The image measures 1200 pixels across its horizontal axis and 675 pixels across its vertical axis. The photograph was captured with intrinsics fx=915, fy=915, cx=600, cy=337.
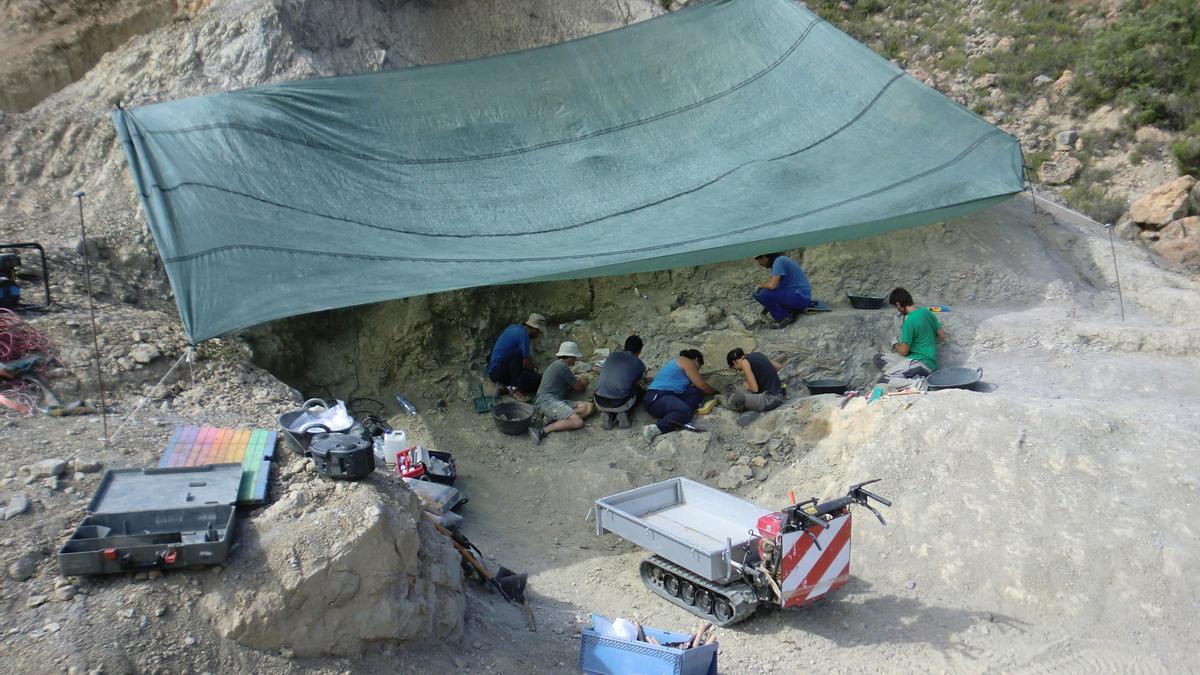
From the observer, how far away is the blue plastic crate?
14.7ft

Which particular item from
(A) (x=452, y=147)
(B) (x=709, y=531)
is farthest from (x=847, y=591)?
(A) (x=452, y=147)

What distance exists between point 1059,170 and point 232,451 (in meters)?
12.4

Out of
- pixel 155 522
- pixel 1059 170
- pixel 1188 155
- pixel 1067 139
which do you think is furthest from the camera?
pixel 1067 139

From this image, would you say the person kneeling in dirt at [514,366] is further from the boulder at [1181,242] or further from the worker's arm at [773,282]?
the boulder at [1181,242]

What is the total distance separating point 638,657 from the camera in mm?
4570

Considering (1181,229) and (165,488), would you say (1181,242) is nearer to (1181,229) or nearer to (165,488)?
(1181,229)

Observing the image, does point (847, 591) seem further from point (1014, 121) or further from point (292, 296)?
point (1014, 121)

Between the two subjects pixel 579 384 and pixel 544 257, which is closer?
pixel 544 257

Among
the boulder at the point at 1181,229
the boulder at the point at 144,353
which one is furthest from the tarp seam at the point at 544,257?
the boulder at the point at 1181,229

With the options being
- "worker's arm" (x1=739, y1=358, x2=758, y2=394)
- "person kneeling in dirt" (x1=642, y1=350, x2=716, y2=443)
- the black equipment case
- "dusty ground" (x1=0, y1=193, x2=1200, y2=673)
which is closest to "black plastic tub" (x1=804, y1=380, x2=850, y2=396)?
"dusty ground" (x1=0, y1=193, x2=1200, y2=673)

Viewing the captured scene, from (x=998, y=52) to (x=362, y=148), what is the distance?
11.6 metres

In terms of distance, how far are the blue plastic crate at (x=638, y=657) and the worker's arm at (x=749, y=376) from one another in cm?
344

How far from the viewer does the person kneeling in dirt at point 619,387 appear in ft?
26.5

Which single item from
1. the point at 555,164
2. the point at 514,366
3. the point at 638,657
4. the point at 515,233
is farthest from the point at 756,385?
the point at 638,657
